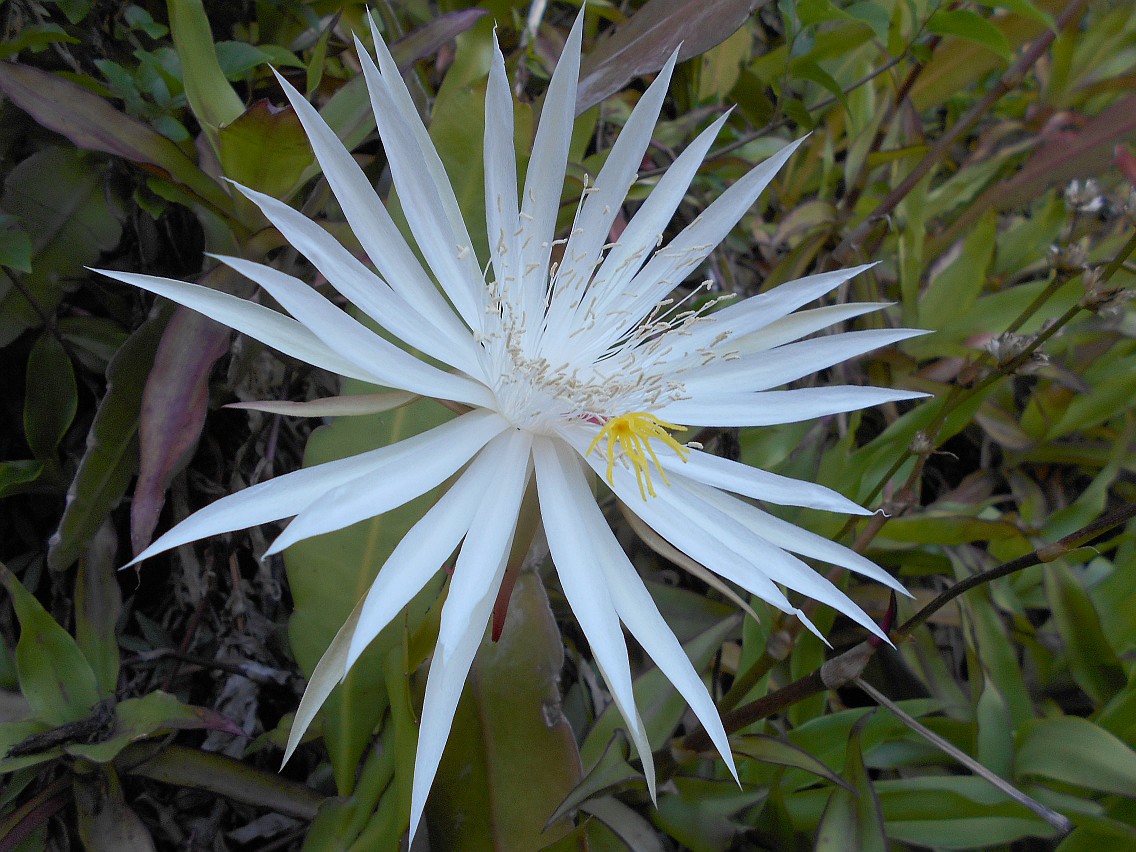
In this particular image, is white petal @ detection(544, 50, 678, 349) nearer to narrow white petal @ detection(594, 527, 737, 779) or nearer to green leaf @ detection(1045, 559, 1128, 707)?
narrow white petal @ detection(594, 527, 737, 779)

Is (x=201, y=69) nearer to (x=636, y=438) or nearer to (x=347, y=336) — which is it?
(x=347, y=336)

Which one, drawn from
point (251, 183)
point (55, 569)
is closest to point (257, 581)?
point (55, 569)

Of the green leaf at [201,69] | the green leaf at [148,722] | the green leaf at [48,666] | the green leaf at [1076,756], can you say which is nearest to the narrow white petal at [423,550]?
the green leaf at [148,722]

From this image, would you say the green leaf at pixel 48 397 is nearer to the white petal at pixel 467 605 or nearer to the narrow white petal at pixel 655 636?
the white petal at pixel 467 605

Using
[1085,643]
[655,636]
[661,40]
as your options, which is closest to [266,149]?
[661,40]

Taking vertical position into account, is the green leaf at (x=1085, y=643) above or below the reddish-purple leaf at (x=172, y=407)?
below

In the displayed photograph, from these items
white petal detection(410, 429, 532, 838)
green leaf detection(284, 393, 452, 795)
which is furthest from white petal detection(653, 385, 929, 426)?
green leaf detection(284, 393, 452, 795)
